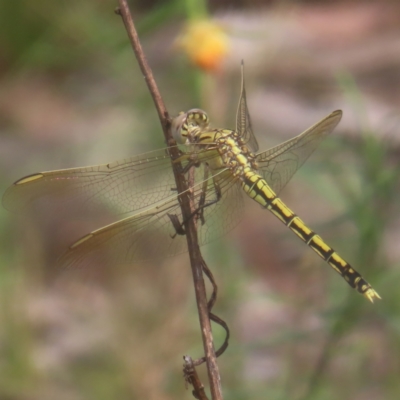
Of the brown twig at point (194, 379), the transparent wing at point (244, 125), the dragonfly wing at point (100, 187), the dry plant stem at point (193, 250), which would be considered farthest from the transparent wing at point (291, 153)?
the brown twig at point (194, 379)

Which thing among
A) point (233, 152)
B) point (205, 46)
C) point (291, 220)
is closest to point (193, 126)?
point (233, 152)

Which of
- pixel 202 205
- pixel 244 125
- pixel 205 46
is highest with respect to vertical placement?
pixel 205 46

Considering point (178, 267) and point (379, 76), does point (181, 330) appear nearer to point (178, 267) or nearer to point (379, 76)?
point (178, 267)

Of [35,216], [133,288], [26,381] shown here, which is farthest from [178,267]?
[35,216]

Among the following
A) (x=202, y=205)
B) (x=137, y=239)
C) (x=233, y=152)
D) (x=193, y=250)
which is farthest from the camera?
(x=233, y=152)

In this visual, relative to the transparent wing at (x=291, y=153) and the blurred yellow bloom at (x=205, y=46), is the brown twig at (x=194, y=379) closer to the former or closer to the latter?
the transparent wing at (x=291, y=153)

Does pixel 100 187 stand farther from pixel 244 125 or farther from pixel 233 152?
pixel 244 125
